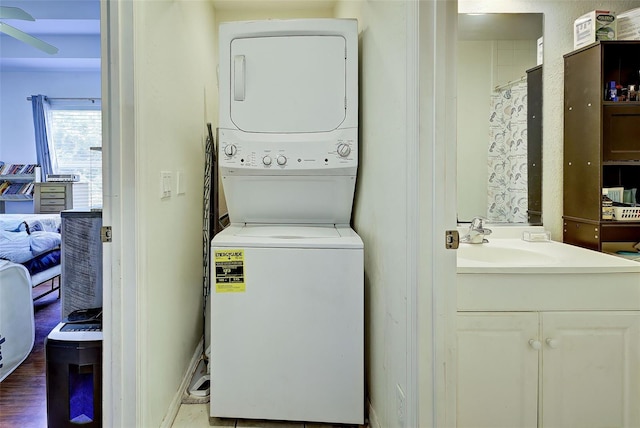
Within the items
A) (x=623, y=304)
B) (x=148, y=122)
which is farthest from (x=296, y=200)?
(x=623, y=304)

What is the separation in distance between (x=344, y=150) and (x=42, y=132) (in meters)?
5.63

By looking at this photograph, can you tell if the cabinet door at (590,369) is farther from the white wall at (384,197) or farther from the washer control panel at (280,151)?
the washer control panel at (280,151)

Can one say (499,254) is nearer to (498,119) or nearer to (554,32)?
(498,119)

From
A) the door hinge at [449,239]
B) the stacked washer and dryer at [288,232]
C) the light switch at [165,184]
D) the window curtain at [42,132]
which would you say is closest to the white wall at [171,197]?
the light switch at [165,184]

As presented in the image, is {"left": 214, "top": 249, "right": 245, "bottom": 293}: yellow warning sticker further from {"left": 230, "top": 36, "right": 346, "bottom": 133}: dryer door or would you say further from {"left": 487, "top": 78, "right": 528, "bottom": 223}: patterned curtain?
{"left": 487, "top": 78, "right": 528, "bottom": 223}: patterned curtain

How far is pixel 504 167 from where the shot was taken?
1.98 meters

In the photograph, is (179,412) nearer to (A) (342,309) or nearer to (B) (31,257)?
(A) (342,309)

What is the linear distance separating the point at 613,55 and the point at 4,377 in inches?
145

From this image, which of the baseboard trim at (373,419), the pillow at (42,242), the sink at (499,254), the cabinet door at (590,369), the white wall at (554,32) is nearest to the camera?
the cabinet door at (590,369)

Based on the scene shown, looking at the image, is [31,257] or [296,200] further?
[31,257]

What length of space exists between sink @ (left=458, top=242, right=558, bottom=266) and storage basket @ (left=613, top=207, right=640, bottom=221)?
0.38 meters

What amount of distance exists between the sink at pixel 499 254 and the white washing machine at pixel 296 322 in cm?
55

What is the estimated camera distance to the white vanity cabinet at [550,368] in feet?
4.37

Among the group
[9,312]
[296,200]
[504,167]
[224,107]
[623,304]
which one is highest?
[224,107]
